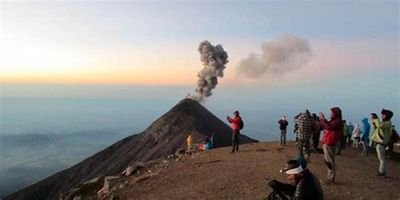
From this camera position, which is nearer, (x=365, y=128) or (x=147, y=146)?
(x=365, y=128)

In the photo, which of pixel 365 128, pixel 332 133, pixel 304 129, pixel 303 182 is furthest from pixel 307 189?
pixel 365 128

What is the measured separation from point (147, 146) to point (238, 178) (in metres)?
43.2

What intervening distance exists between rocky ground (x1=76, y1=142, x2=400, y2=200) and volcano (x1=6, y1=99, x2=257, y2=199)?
28829 millimetres

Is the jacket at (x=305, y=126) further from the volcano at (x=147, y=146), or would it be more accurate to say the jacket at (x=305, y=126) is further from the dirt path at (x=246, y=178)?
the volcano at (x=147, y=146)

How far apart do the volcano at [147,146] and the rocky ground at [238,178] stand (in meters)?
28.8

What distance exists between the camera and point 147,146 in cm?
6016

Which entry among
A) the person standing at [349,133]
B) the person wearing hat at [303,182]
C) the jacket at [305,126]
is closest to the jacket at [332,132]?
the jacket at [305,126]

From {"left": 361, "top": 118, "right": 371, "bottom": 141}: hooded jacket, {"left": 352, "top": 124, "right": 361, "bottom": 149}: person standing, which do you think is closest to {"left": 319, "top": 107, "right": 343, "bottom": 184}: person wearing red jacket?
{"left": 361, "top": 118, "right": 371, "bottom": 141}: hooded jacket

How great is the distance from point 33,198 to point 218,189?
45.5 meters

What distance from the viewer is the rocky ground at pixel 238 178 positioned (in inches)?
615

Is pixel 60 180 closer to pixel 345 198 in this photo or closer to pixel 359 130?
pixel 359 130

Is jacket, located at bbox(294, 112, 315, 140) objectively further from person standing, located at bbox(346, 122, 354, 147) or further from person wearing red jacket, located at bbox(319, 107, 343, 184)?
person standing, located at bbox(346, 122, 354, 147)

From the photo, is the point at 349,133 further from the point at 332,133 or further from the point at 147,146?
the point at 147,146

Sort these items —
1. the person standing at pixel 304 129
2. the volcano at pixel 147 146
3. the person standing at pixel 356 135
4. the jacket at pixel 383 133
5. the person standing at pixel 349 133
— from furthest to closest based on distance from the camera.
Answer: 1. the volcano at pixel 147 146
2. the person standing at pixel 349 133
3. the person standing at pixel 356 135
4. the person standing at pixel 304 129
5. the jacket at pixel 383 133
